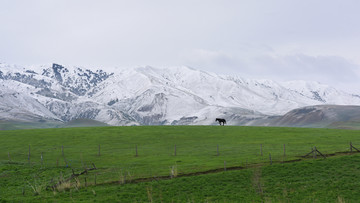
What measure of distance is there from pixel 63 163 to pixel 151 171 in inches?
806

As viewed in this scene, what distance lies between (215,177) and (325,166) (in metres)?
14.4

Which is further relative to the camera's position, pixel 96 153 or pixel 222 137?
pixel 222 137

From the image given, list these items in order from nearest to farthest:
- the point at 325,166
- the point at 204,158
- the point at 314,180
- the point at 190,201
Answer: the point at 190,201 < the point at 314,180 < the point at 325,166 < the point at 204,158

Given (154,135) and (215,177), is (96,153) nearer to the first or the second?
(154,135)

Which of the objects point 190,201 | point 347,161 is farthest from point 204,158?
point 190,201

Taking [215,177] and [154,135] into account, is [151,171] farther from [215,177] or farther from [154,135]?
[154,135]

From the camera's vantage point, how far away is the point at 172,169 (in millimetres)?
44531

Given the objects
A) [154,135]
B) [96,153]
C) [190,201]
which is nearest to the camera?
[190,201]

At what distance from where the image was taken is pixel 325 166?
1875 inches

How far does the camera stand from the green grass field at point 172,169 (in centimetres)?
3828

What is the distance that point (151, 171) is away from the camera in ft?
168

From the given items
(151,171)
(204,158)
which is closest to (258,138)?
(204,158)

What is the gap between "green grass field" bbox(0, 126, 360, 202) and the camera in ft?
126

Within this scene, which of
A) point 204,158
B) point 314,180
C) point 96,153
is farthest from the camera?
point 96,153
